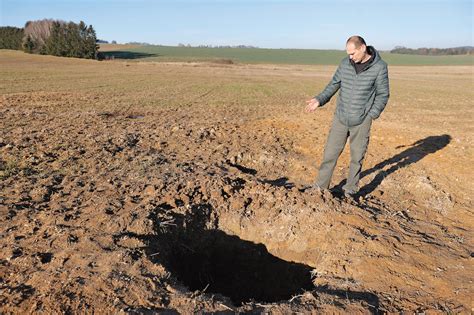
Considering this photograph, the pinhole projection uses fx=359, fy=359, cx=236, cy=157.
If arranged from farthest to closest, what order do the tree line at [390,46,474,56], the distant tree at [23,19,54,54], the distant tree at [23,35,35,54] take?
the tree line at [390,46,474,56], the distant tree at [23,19,54,54], the distant tree at [23,35,35,54]

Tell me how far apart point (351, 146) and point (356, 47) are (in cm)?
133

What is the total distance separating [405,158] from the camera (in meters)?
6.98

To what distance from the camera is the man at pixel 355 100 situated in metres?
4.14

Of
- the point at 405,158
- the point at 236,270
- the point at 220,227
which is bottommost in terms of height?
the point at 236,270

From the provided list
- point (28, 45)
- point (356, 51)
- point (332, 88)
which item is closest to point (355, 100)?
point (332, 88)

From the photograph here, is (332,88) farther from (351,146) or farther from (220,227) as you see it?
(220,227)

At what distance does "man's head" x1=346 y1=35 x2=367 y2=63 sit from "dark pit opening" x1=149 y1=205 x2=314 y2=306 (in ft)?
7.98

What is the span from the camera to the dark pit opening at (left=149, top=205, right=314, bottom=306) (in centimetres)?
389

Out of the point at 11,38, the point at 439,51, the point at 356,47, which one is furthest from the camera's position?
the point at 439,51

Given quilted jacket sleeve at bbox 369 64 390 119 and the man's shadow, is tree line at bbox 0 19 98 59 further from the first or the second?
quilted jacket sleeve at bbox 369 64 390 119

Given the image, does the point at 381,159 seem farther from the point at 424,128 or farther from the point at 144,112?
the point at 144,112

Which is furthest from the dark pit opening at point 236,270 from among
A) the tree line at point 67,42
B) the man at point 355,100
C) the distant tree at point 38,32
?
the distant tree at point 38,32

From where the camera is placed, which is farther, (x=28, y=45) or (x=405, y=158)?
(x=28, y=45)

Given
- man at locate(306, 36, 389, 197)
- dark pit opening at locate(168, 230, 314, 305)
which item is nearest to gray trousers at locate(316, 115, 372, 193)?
man at locate(306, 36, 389, 197)
